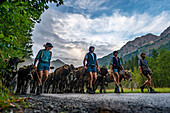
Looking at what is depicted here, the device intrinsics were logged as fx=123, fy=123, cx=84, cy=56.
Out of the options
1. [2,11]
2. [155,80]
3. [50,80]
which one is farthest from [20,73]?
[155,80]

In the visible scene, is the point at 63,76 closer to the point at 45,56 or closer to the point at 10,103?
the point at 45,56

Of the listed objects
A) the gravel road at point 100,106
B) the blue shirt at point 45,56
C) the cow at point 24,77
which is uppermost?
the blue shirt at point 45,56

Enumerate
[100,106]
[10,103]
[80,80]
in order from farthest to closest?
1. [80,80]
2. [100,106]
3. [10,103]

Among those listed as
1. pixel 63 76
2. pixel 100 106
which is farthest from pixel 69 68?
pixel 100 106

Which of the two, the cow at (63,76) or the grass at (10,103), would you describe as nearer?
the grass at (10,103)

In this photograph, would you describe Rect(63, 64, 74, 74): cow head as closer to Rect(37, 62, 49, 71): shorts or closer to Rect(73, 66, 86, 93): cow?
Rect(73, 66, 86, 93): cow

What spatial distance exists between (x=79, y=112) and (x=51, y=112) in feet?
1.39

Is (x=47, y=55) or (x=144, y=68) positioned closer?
(x=47, y=55)

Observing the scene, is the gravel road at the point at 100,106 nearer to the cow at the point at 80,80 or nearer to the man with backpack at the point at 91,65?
the man with backpack at the point at 91,65

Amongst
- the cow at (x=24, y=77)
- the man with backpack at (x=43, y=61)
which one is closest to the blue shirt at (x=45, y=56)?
the man with backpack at (x=43, y=61)

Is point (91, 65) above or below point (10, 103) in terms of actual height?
above

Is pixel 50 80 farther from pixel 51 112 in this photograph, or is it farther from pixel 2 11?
pixel 51 112

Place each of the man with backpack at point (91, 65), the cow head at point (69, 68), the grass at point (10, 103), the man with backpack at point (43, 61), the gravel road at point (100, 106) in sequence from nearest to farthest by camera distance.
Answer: the grass at point (10, 103), the gravel road at point (100, 106), the man with backpack at point (43, 61), the man with backpack at point (91, 65), the cow head at point (69, 68)

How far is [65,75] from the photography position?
12703 mm
